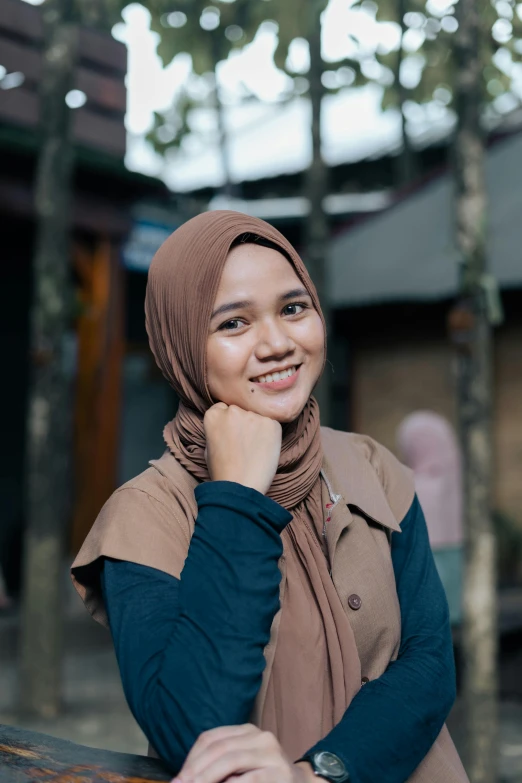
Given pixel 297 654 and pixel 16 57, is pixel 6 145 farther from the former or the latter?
pixel 297 654

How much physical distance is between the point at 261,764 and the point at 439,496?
4.85m

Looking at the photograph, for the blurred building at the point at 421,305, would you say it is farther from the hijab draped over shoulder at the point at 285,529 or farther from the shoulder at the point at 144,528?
the shoulder at the point at 144,528

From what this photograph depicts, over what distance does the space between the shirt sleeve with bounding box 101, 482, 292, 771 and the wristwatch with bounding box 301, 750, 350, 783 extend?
0.42ft

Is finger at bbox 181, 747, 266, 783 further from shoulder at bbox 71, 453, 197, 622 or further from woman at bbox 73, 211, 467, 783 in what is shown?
shoulder at bbox 71, 453, 197, 622

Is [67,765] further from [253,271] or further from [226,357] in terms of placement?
[253,271]

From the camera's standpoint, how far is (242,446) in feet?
5.17

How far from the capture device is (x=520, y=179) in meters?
10.3

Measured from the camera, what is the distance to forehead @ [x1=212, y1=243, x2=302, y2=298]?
65.6 inches

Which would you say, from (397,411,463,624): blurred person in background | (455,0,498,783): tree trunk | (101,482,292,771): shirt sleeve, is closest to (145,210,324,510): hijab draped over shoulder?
(101,482,292,771): shirt sleeve

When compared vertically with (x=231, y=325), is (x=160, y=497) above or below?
below

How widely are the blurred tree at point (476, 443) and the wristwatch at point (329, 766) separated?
9.35ft

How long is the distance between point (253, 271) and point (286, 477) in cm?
37

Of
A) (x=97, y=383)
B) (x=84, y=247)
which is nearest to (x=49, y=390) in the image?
(x=97, y=383)

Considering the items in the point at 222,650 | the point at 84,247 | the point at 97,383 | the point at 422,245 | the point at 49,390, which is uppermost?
the point at 422,245
